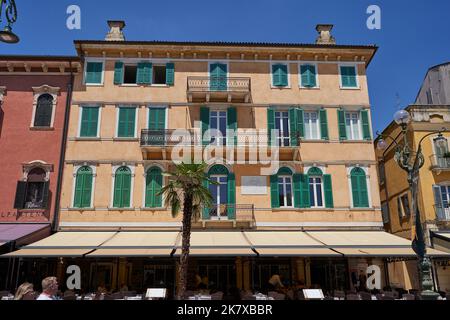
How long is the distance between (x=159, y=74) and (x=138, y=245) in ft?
33.4

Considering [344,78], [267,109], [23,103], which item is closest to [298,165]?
[267,109]

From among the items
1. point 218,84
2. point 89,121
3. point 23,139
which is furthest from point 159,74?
point 23,139

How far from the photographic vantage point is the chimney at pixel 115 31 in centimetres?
2111

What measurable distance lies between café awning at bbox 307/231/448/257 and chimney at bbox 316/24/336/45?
37.0ft

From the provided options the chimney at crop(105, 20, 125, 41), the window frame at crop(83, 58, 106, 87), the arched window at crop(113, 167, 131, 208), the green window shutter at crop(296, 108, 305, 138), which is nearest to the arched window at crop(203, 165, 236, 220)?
the arched window at crop(113, 167, 131, 208)

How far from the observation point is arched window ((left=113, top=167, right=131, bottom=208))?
1812 centimetres

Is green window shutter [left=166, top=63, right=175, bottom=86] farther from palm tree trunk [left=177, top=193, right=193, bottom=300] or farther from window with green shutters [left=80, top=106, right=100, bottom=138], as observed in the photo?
palm tree trunk [left=177, top=193, right=193, bottom=300]

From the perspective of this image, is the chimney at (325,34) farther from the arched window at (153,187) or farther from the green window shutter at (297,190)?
the arched window at (153,187)

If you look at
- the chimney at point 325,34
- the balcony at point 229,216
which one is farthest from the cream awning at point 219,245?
the chimney at point 325,34

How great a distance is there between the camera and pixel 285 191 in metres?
18.8
